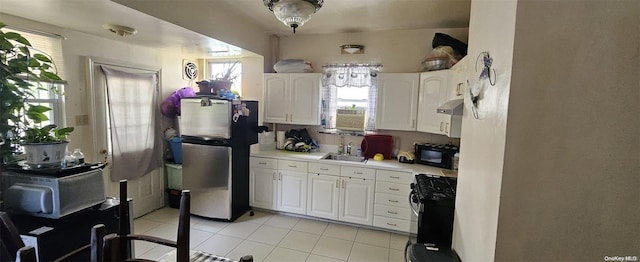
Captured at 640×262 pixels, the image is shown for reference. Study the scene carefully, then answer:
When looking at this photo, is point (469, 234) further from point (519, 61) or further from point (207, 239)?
point (207, 239)

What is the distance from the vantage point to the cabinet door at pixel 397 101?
131 inches

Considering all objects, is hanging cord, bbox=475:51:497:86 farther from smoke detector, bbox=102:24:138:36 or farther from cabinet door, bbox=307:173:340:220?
smoke detector, bbox=102:24:138:36

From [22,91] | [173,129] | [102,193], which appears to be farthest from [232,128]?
[22,91]

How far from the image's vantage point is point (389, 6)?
108 inches

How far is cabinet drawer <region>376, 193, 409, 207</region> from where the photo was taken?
3094 millimetres

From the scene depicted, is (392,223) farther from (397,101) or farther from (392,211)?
(397,101)

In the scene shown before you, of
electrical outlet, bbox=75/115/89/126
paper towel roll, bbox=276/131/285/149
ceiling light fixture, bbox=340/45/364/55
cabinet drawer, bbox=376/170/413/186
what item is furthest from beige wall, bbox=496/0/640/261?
electrical outlet, bbox=75/115/89/126

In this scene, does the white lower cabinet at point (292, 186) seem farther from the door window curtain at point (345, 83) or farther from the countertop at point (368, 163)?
the door window curtain at point (345, 83)

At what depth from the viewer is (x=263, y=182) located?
3.65 meters

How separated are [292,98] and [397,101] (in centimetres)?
142

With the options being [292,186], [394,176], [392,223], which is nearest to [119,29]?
[292,186]

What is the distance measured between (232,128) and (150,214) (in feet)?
5.43

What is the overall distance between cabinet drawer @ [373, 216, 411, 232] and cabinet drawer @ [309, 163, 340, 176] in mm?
723

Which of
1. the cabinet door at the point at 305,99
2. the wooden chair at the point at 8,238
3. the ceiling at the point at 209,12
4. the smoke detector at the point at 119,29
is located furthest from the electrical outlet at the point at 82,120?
the cabinet door at the point at 305,99
